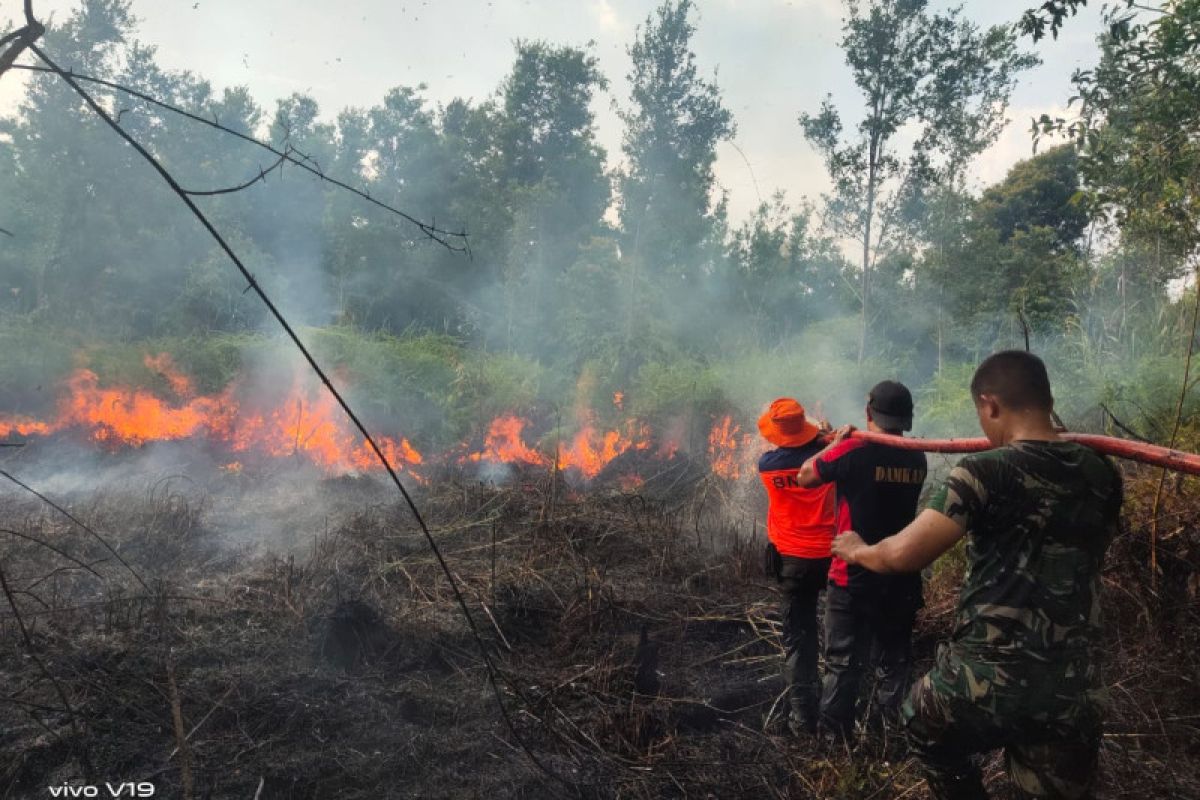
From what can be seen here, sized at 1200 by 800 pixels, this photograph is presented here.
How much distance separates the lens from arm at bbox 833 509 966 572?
240 centimetres

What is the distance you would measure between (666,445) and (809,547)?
9.74 meters

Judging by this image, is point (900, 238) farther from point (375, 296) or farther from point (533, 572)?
point (375, 296)

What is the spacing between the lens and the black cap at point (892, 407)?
3994 mm

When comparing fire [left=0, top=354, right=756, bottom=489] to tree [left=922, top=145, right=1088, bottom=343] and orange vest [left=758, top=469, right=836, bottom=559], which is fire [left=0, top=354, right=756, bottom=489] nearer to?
orange vest [left=758, top=469, right=836, bottom=559]

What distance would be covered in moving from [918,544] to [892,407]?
172 cm

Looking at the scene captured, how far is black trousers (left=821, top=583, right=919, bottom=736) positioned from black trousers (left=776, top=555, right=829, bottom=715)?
0.60 ft

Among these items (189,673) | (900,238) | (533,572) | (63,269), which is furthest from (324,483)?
(63,269)

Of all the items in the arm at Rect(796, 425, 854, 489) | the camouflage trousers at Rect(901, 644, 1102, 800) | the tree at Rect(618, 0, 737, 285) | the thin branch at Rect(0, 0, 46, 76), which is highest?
the tree at Rect(618, 0, 737, 285)

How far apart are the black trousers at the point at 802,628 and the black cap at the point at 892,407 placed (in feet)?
3.18

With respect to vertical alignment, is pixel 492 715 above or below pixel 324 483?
below

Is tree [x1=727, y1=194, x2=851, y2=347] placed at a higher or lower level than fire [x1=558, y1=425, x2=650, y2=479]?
higher

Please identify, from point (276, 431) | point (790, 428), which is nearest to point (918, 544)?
point (790, 428)

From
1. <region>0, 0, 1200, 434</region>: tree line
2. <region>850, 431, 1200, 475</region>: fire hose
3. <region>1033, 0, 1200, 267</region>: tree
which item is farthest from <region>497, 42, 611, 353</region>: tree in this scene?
<region>850, 431, 1200, 475</region>: fire hose

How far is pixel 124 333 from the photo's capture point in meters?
19.0
